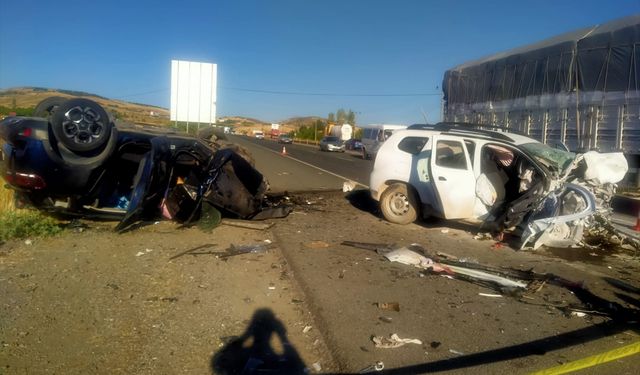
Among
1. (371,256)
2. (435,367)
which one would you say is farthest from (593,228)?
(435,367)

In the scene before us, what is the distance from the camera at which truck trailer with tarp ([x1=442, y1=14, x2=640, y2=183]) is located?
20000 millimetres

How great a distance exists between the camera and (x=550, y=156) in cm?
860

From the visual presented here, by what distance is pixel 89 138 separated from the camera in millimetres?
7703

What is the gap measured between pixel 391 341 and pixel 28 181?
557 centimetres

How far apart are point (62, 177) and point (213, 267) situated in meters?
2.71

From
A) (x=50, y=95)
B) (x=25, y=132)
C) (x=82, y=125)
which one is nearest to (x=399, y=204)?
(x=82, y=125)

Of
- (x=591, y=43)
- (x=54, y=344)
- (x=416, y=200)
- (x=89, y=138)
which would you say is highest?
(x=591, y=43)

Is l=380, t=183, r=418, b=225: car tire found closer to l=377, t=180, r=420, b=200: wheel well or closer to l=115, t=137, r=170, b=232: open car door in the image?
l=377, t=180, r=420, b=200: wheel well

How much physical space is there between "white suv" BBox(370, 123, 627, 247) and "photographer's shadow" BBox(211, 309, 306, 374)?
471 cm

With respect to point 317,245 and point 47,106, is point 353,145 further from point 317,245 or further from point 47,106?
point 317,245

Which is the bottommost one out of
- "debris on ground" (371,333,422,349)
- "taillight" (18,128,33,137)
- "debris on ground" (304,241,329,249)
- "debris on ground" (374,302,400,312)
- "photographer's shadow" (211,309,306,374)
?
"photographer's shadow" (211,309,306,374)

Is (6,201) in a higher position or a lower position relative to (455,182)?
lower

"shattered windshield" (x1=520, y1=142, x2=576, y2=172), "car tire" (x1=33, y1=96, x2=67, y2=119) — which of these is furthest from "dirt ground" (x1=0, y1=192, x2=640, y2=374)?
"car tire" (x1=33, y1=96, x2=67, y2=119)

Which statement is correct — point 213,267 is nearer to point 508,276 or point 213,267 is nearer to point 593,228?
point 508,276
